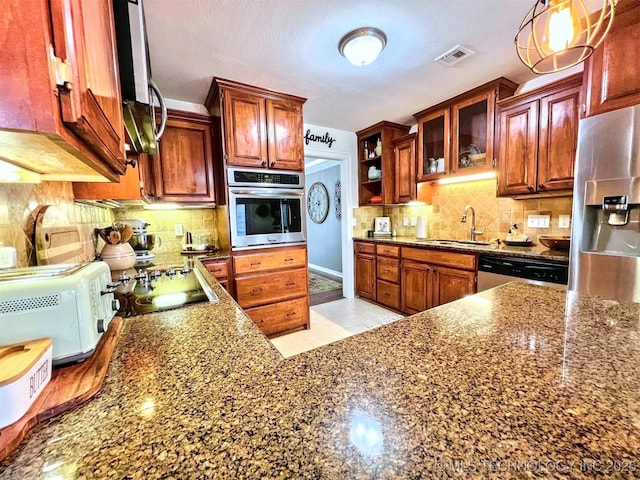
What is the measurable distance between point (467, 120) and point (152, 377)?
10.5 ft

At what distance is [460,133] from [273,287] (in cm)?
244

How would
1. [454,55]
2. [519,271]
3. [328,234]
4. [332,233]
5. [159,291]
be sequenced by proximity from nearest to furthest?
[159,291] < [454,55] < [519,271] < [332,233] < [328,234]

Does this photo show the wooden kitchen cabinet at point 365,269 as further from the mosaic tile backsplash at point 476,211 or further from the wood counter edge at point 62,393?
the wood counter edge at point 62,393

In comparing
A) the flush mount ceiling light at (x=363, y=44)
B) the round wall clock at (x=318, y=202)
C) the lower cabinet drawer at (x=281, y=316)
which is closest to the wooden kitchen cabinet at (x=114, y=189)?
the lower cabinet drawer at (x=281, y=316)

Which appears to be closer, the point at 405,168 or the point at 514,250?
the point at 514,250

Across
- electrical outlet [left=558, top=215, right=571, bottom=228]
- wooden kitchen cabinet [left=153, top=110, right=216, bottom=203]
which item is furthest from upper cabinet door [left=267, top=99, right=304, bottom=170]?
electrical outlet [left=558, top=215, right=571, bottom=228]

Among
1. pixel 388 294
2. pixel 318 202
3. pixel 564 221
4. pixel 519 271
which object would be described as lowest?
pixel 388 294

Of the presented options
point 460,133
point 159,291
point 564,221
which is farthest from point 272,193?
point 564,221

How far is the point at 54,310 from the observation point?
1.88 feet

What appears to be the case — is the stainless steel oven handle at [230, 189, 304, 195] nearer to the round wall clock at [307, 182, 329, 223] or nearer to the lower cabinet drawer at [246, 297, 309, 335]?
the lower cabinet drawer at [246, 297, 309, 335]

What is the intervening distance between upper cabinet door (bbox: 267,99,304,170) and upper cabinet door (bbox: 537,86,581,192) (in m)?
2.07

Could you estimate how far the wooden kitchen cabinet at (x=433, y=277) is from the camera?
98.9 inches

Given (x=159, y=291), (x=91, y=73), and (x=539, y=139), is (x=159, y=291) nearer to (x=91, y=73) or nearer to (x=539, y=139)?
(x=91, y=73)

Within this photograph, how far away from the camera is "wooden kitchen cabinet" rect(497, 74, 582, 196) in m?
2.04
